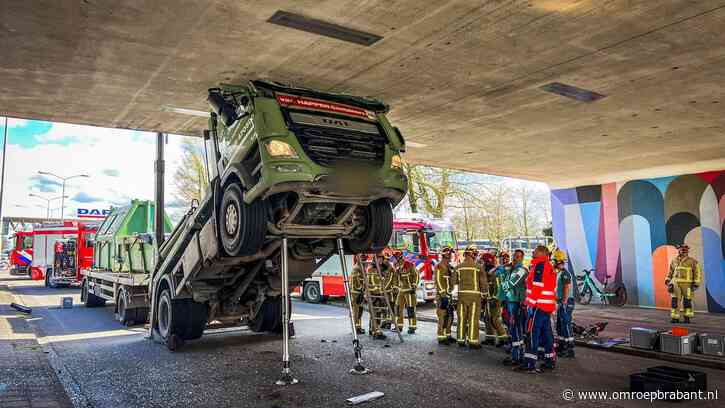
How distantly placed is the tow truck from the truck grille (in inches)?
0.6

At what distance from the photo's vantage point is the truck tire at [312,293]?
1845 cm

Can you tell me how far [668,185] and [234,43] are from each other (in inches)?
559

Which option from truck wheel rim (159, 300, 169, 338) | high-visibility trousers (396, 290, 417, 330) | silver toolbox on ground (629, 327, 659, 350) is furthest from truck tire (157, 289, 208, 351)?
silver toolbox on ground (629, 327, 659, 350)

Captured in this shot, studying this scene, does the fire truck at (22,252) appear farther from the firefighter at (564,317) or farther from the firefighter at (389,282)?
the firefighter at (564,317)

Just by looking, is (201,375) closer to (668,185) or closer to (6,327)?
(6,327)

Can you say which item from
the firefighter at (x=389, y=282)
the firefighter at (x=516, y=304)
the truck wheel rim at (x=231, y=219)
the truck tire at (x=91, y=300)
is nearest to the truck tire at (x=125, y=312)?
the truck tire at (x=91, y=300)

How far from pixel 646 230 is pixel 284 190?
1373 cm

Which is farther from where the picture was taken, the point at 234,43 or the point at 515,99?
the point at 515,99

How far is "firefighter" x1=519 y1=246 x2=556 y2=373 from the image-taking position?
25.3 feet

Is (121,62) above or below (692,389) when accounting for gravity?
above

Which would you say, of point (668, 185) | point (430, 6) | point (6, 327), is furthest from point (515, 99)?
point (6, 327)

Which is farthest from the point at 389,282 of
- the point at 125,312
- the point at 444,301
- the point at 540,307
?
the point at 125,312

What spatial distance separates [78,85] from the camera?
7.88 meters

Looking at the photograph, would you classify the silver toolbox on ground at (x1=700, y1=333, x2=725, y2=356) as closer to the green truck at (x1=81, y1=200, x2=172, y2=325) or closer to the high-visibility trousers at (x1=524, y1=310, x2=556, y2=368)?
the high-visibility trousers at (x1=524, y1=310, x2=556, y2=368)
